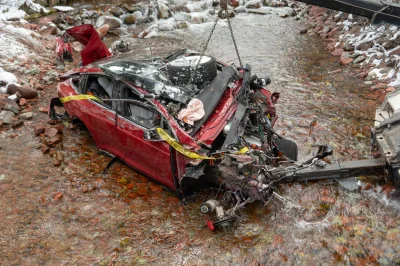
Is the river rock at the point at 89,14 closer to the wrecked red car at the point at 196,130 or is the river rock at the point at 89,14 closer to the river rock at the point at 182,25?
the river rock at the point at 182,25

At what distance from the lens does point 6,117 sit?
764 centimetres

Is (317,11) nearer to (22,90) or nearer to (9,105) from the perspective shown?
(22,90)

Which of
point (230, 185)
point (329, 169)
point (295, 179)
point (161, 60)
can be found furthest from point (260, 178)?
point (161, 60)

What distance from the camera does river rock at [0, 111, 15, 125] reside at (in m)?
7.55

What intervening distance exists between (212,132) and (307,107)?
160 inches

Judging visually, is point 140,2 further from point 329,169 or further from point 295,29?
point 329,169

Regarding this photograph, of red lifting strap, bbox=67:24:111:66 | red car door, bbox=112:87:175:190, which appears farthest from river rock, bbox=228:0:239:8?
red car door, bbox=112:87:175:190

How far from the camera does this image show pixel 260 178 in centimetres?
503

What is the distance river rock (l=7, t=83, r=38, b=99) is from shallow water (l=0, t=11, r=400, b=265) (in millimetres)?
1459

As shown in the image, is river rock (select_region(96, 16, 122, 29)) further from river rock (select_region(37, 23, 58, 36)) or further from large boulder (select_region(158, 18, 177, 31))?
river rock (select_region(37, 23, 58, 36))

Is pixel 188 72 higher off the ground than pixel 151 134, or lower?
higher

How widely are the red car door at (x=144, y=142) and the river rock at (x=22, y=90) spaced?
4157mm

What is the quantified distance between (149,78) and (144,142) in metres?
1.00

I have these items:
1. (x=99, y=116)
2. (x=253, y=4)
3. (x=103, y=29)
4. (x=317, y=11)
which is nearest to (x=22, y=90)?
(x=99, y=116)
